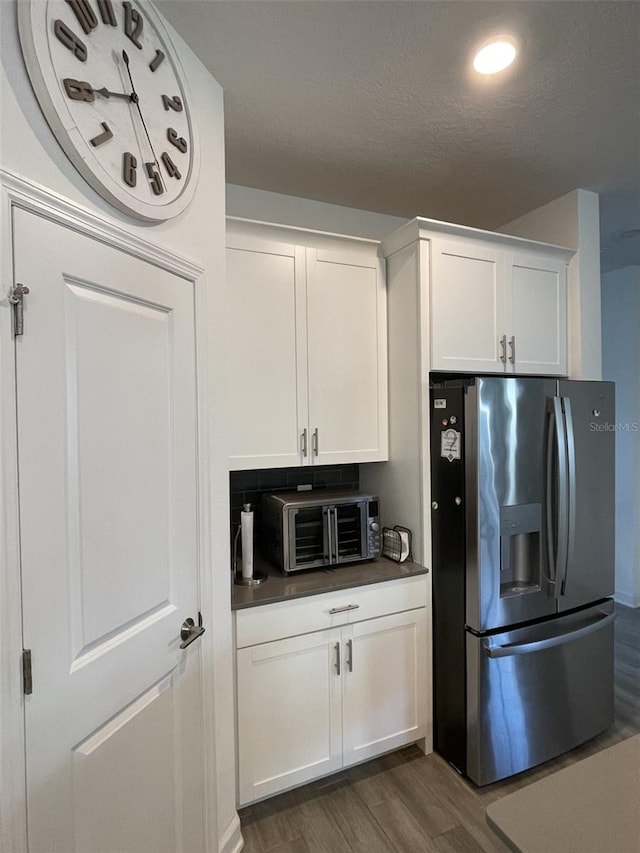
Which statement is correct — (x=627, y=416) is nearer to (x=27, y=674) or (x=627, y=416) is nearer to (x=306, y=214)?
(x=306, y=214)

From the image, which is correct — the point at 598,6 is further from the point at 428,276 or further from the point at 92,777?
the point at 92,777

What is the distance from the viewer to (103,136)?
3.71 ft

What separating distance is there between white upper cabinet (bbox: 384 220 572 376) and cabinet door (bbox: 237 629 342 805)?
4.56 ft

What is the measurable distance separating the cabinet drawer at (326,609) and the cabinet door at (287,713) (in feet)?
0.14

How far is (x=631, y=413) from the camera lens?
386 centimetres

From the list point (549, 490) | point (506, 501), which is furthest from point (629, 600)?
point (506, 501)

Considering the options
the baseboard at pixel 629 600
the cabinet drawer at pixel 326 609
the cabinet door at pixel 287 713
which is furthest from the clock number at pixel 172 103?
the baseboard at pixel 629 600

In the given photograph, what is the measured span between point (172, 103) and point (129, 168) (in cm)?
36

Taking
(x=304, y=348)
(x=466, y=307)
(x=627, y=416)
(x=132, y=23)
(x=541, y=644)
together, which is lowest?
(x=541, y=644)

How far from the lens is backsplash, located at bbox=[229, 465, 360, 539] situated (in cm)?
238

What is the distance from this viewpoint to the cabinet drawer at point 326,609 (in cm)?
176

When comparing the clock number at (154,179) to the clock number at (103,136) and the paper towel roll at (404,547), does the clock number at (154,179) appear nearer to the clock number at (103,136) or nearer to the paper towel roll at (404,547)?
the clock number at (103,136)

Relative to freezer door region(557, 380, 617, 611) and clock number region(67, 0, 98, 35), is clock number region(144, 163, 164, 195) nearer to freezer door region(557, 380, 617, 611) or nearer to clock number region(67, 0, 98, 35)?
clock number region(67, 0, 98, 35)

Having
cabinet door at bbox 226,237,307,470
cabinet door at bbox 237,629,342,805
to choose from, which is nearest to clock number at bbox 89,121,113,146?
cabinet door at bbox 226,237,307,470
